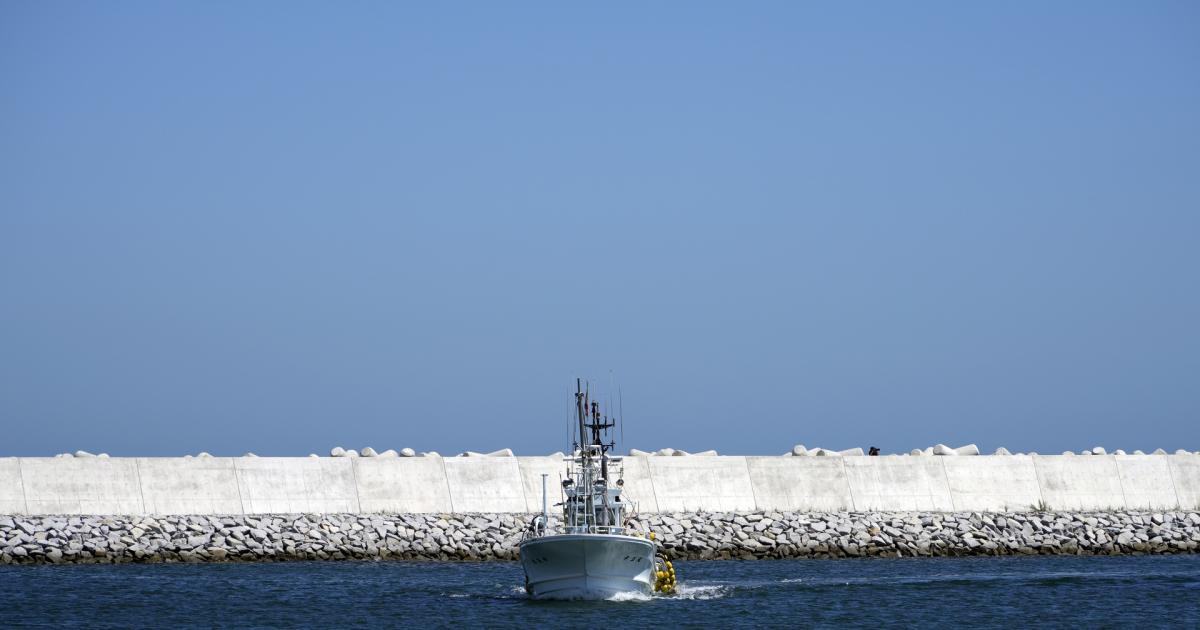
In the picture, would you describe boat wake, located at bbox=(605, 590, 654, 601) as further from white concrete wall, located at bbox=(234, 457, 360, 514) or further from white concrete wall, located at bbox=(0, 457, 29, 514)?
white concrete wall, located at bbox=(0, 457, 29, 514)

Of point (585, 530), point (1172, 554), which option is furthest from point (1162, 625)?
point (1172, 554)

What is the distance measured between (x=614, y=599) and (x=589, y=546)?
1.54 metres

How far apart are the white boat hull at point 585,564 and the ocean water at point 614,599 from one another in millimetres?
337

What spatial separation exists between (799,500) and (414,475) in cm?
1075

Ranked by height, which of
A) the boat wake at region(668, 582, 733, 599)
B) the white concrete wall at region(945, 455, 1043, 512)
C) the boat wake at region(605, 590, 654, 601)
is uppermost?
the white concrete wall at region(945, 455, 1043, 512)

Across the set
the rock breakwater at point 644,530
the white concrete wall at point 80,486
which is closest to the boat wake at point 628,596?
the rock breakwater at point 644,530

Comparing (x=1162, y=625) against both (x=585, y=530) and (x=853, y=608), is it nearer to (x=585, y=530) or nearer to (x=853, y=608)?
(x=853, y=608)

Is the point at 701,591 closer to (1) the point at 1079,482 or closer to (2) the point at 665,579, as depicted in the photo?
(2) the point at 665,579

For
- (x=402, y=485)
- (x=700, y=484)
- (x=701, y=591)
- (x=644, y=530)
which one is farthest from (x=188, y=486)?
(x=701, y=591)

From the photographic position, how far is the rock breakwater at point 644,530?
45031 millimetres

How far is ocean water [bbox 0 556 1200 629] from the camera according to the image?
117 feet

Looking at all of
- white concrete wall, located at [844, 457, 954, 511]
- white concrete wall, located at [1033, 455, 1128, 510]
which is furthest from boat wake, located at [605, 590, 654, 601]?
white concrete wall, located at [1033, 455, 1128, 510]

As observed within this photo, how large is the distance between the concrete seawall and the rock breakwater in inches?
27.7

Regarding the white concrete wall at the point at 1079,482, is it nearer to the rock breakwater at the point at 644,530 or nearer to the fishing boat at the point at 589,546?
the rock breakwater at the point at 644,530
